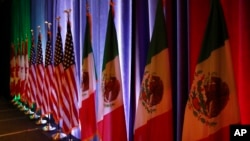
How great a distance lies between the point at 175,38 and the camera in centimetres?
240

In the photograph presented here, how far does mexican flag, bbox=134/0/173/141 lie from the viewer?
2.20m

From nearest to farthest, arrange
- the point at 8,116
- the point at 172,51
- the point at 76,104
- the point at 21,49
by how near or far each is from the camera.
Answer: the point at 172,51 < the point at 76,104 < the point at 8,116 < the point at 21,49

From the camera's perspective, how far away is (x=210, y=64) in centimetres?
183

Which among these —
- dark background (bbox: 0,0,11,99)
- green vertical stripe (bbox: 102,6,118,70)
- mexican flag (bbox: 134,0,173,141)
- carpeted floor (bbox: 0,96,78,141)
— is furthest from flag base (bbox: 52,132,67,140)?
dark background (bbox: 0,0,11,99)

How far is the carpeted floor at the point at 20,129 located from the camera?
4.50 metres

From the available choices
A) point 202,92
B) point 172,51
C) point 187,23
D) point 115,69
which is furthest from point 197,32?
point 115,69

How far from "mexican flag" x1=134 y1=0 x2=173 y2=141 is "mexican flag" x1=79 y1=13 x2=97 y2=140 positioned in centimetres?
117

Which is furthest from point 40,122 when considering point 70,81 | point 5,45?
point 5,45

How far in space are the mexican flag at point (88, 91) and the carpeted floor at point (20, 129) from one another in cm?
104

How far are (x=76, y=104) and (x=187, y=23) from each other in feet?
6.84

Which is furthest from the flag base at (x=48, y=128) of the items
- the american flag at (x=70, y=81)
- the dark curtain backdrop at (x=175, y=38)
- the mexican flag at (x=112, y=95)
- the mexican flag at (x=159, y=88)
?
the mexican flag at (x=159, y=88)

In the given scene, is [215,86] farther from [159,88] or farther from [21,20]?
[21,20]

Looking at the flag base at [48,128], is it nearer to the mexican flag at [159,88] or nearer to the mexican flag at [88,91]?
the mexican flag at [88,91]

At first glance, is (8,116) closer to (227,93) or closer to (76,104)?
(76,104)
